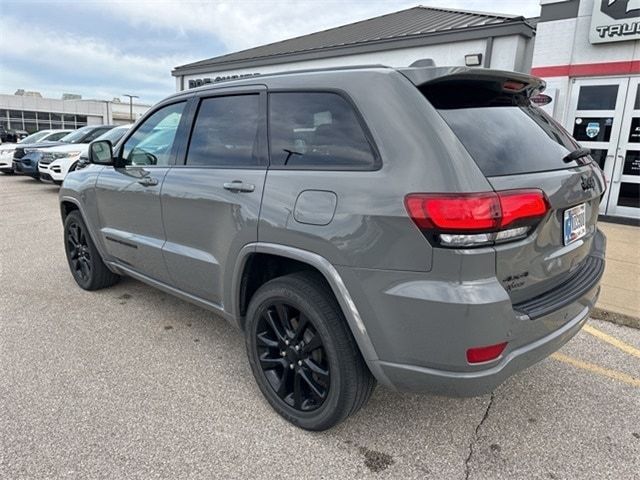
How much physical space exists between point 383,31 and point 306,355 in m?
11.7

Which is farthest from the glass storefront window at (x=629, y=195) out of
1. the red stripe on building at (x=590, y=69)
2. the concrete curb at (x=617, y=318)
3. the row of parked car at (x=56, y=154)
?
the row of parked car at (x=56, y=154)

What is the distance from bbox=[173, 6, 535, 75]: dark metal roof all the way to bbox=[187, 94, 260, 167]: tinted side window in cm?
808

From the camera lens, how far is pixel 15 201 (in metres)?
9.88

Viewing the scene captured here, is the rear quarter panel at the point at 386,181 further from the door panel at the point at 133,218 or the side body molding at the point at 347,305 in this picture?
the door panel at the point at 133,218

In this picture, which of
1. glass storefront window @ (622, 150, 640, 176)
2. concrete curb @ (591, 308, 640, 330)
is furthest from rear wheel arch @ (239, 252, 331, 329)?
glass storefront window @ (622, 150, 640, 176)

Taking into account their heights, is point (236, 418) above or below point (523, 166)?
below

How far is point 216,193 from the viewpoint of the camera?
2740 mm

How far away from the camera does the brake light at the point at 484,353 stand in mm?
1882

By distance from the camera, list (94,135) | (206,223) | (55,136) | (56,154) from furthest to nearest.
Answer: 1. (55,136)
2. (94,135)
3. (56,154)
4. (206,223)

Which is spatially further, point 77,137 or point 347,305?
point 77,137

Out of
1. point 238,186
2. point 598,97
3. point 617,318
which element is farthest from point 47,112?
point 617,318

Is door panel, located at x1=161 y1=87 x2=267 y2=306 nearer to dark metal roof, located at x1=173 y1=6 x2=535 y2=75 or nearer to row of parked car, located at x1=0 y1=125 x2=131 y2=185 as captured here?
row of parked car, located at x1=0 y1=125 x2=131 y2=185

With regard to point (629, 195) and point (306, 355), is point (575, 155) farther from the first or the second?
point (629, 195)

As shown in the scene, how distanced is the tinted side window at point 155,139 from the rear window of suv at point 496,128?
6.44 ft
